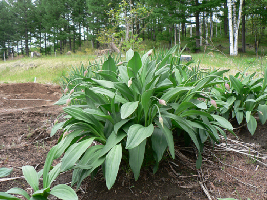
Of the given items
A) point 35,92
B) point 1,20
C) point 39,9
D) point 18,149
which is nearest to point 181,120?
point 18,149

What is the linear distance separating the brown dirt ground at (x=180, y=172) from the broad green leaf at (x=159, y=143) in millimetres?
307

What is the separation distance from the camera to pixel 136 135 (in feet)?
3.43

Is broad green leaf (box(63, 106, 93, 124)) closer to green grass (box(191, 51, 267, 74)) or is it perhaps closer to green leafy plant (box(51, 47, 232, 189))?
green leafy plant (box(51, 47, 232, 189))

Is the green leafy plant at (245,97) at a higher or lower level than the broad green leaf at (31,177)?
higher

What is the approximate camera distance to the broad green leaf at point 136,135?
992 millimetres

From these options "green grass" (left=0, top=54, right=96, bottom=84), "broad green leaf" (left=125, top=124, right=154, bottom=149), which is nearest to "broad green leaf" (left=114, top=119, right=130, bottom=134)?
"broad green leaf" (left=125, top=124, right=154, bottom=149)

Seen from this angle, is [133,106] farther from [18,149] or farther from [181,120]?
[18,149]

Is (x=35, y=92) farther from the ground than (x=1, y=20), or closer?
closer

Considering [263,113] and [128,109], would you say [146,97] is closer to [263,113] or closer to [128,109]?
[128,109]

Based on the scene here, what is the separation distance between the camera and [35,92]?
541 centimetres

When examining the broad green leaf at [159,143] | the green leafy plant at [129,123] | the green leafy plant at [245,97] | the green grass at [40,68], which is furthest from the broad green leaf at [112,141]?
the green grass at [40,68]

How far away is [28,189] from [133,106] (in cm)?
107

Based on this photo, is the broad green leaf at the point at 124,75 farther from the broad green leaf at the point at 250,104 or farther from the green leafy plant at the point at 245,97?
the broad green leaf at the point at 250,104

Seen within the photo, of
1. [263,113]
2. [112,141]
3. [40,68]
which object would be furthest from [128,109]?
[40,68]
